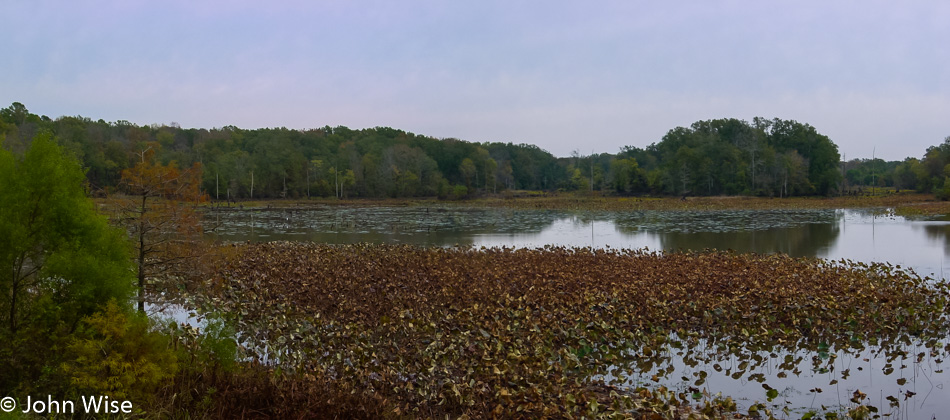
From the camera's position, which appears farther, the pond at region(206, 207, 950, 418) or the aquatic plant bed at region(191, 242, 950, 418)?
the pond at region(206, 207, 950, 418)

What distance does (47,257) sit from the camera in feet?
19.1

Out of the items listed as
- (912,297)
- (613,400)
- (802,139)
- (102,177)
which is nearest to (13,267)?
(613,400)

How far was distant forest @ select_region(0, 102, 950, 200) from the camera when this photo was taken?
78.8m

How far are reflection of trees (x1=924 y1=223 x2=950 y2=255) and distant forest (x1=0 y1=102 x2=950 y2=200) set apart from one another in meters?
41.6

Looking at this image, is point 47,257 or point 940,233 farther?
point 940,233

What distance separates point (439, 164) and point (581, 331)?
102233 mm

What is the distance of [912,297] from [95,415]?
1345 cm

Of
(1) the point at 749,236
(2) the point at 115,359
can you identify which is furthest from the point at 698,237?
(2) the point at 115,359

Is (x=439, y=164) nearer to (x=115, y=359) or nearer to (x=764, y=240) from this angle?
(x=764, y=240)

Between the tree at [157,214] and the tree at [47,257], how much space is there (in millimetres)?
4718

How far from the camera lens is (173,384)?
5734 mm

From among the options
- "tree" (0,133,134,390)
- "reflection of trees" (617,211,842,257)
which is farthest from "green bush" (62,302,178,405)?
"reflection of trees" (617,211,842,257)

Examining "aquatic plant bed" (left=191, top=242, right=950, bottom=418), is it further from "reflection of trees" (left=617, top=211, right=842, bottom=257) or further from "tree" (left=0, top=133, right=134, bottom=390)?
"reflection of trees" (left=617, top=211, right=842, bottom=257)

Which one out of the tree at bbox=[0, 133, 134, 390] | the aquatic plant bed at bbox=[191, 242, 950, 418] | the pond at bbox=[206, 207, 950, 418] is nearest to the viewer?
the tree at bbox=[0, 133, 134, 390]
